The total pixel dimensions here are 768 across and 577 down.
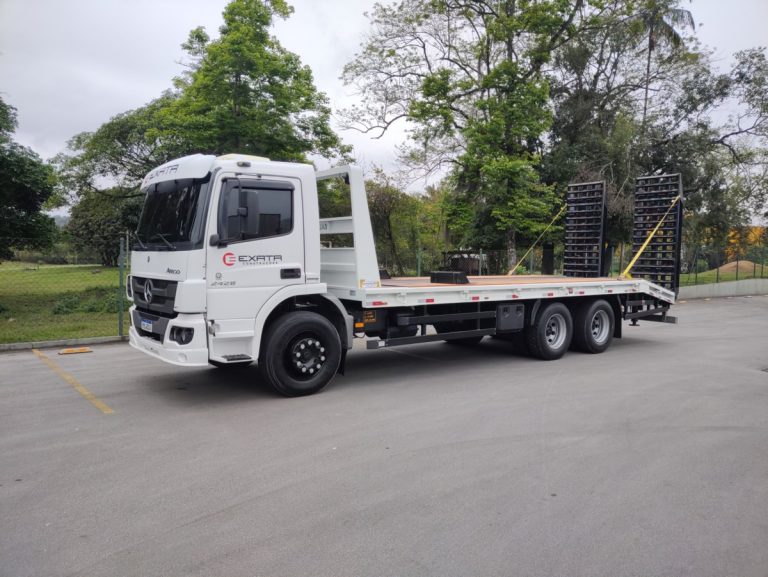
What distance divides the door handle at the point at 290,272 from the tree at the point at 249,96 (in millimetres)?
10147

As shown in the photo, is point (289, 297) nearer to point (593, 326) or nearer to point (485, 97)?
point (593, 326)

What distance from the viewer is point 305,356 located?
6.91m

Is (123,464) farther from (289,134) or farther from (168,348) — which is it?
(289,134)

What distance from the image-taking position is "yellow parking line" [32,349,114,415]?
21.1ft

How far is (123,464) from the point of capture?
15.5 ft

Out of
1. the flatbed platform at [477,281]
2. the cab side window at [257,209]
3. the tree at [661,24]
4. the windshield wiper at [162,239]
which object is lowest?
the flatbed platform at [477,281]

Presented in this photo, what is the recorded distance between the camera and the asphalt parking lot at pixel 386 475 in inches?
132

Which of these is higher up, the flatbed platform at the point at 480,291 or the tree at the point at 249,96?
the tree at the point at 249,96

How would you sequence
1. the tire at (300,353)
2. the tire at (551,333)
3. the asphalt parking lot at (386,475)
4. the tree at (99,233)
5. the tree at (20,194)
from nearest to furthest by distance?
the asphalt parking lot at (386,475), the tire at (300,353), the tire at (551,333), the tree at (20,194), the tree at (99,233)

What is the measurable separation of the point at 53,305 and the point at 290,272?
11324 millimetres

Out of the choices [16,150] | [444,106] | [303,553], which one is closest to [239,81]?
[16,150]

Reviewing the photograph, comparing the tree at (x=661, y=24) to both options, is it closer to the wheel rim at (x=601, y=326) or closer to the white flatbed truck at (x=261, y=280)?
the wheel rim at (x=601, y=326)

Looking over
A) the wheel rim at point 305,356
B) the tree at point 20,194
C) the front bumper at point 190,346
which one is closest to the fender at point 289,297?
the wheel rim at point 305,356

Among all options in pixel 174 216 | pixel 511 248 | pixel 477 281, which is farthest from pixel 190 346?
pixel 511 248
